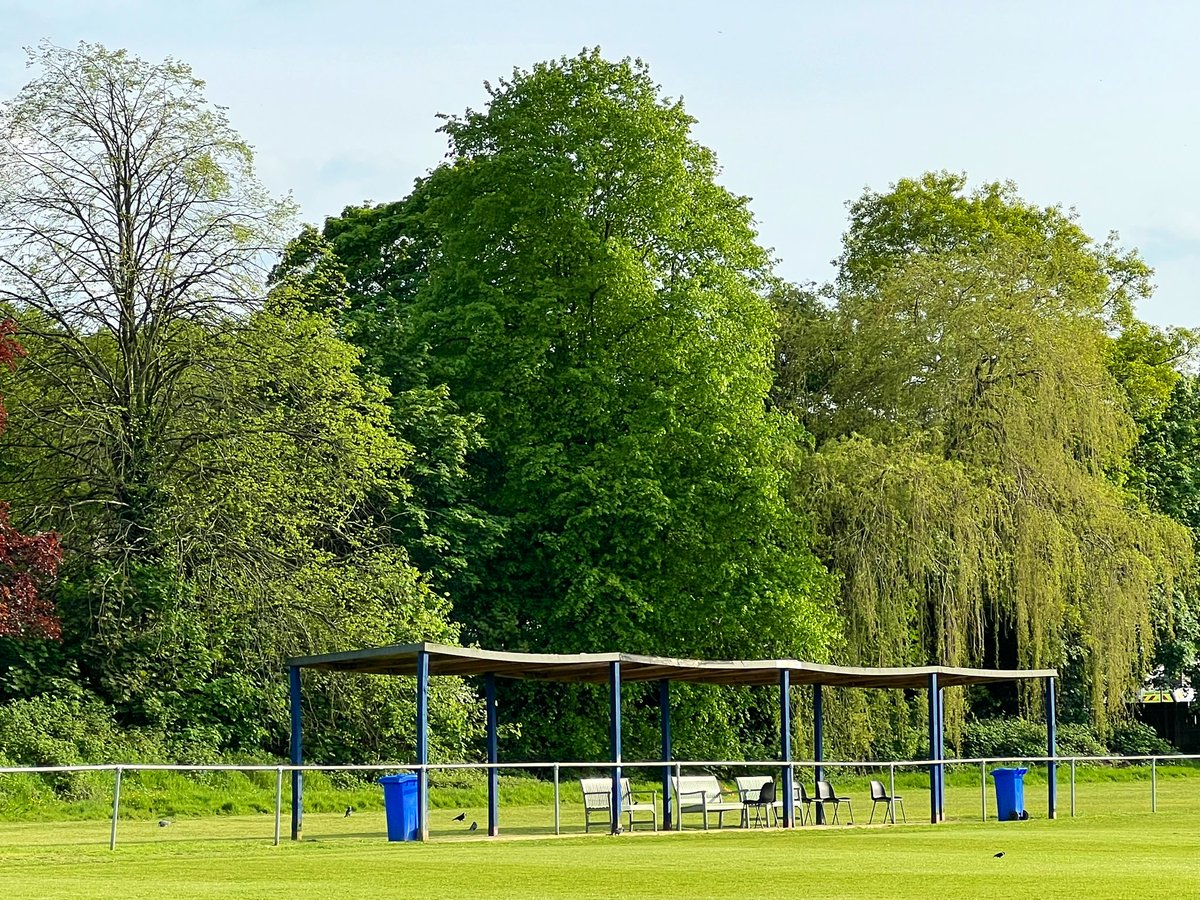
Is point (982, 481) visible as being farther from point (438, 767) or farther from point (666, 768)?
point (438, 767)

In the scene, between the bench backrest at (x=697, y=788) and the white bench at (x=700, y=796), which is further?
the bench backrest at (x=697, y=788)

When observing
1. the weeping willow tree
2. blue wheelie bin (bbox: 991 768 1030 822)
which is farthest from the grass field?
the weeping willow tree

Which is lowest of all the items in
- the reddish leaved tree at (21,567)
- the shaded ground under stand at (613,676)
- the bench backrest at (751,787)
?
the bench backrest at (751,787)

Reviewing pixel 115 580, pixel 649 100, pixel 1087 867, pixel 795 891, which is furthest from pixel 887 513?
pixel 795 891

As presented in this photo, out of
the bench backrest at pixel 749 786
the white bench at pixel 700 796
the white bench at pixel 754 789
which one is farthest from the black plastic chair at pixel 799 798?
the white bench at pixel 700 796

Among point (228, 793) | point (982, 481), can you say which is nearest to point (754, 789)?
point (228, 793)

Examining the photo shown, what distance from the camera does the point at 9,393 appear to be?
3559 centimetres

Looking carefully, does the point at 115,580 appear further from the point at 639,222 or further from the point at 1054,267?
the point at 1054,267

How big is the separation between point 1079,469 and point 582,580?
11.3 m

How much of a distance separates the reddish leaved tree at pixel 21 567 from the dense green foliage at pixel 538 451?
180 cm

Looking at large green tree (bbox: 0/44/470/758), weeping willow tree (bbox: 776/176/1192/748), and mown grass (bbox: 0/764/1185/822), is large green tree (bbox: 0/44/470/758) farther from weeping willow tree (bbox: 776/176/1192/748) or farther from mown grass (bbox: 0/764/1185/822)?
weeping willow tree (bbox: 776/176/1192/748)

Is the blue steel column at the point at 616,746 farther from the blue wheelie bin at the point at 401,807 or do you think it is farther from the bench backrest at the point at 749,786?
the blue wheelie bin at the point at 401,807

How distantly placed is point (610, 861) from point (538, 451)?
22606 mm

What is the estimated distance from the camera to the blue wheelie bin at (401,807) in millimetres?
23266
